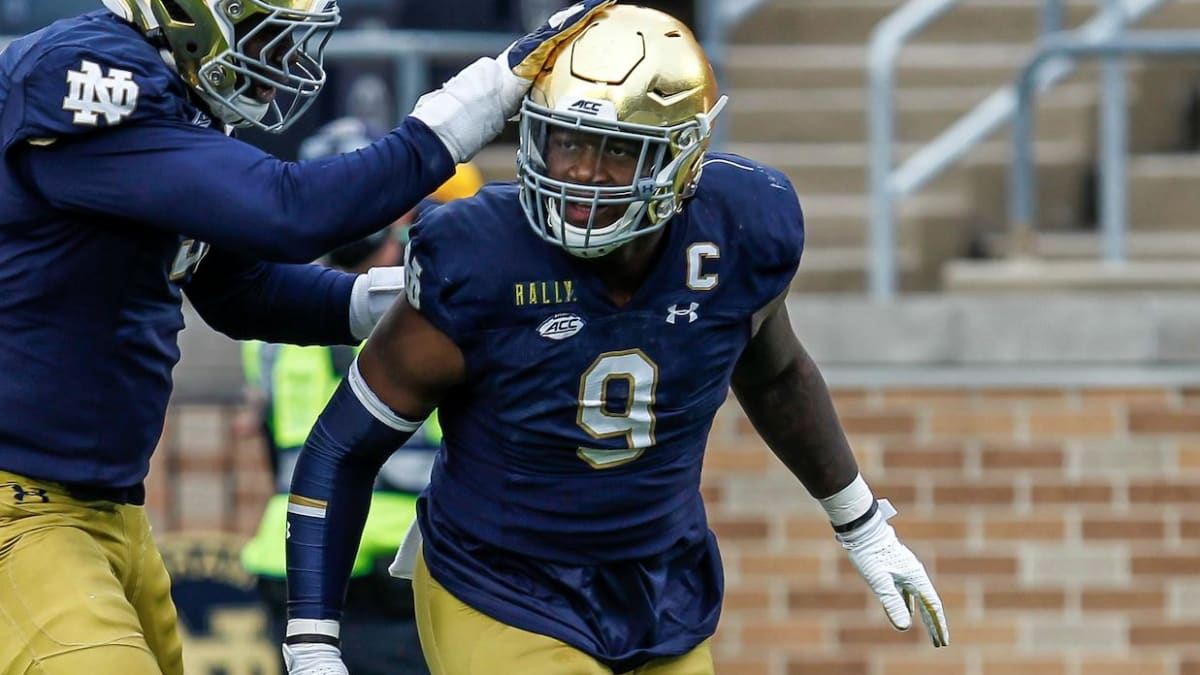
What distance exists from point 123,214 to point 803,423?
1314 millimetres

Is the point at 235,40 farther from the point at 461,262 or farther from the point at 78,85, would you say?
the point at 461,262

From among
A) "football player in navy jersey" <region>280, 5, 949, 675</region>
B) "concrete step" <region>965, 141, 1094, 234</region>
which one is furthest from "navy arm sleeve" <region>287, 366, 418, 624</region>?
"concrete step" <region>965, 141, 1094, 234</region>

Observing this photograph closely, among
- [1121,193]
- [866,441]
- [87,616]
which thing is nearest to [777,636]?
[866,441]

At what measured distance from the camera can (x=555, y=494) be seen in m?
3.47

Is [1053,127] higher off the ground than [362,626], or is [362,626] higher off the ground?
[1053,127]

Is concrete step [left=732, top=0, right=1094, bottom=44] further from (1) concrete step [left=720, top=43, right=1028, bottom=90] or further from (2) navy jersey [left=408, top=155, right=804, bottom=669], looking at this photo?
(2) navy jersey [left=408, top=155, right=804, bottom=669]

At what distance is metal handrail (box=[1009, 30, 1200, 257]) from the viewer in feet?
19.4

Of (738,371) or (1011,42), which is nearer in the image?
(738,371)

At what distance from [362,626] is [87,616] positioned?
196 centimetres

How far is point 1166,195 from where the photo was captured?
6.65 m

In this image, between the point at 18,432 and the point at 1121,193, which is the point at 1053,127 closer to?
the point at 1121,193

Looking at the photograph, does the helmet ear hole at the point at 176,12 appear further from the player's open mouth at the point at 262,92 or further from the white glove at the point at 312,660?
the white glove at the point at 312,660

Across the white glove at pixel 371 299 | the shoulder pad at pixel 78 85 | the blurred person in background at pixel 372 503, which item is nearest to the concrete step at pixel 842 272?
the blurred person in background at pixel 372 503

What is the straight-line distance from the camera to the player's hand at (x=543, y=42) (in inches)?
133
